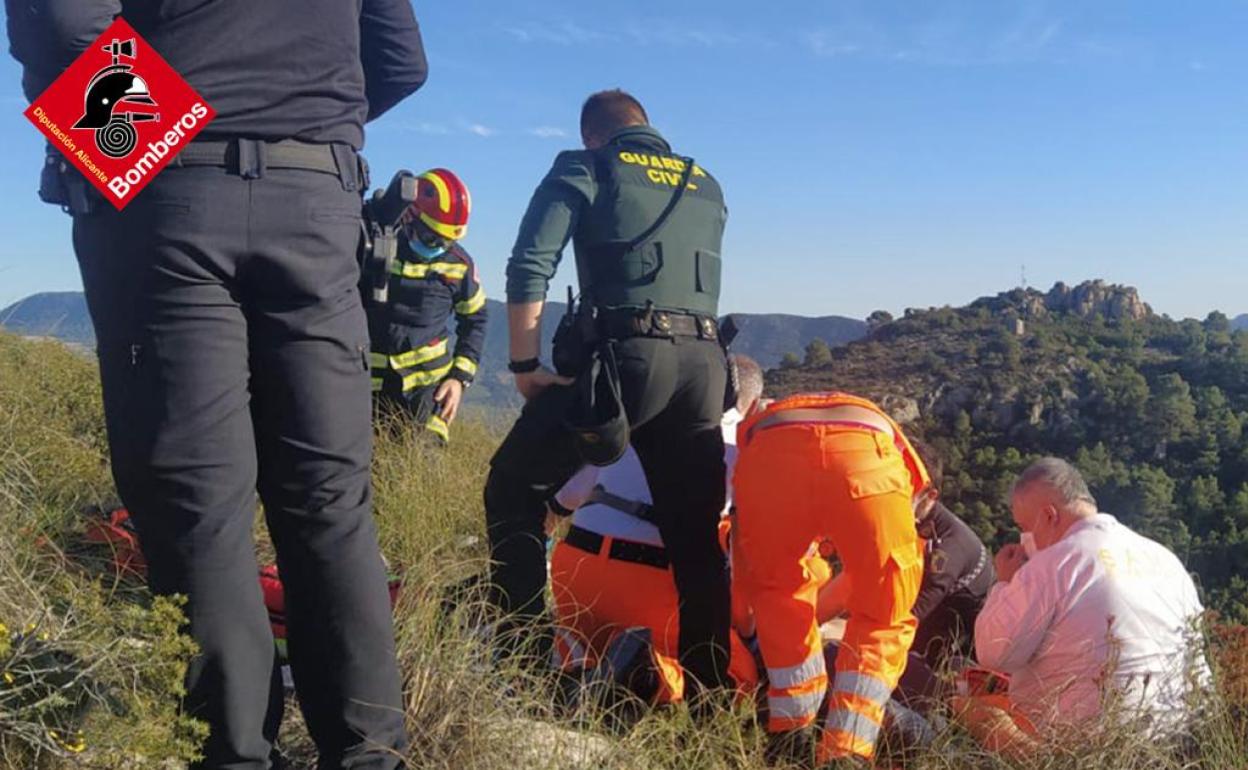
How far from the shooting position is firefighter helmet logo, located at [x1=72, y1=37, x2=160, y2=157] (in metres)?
1.52

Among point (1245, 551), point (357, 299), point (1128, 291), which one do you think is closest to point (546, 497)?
point (357, 299)

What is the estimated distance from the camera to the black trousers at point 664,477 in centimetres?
274

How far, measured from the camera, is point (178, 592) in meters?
1.53

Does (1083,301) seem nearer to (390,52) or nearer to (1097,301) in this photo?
(1097,301)

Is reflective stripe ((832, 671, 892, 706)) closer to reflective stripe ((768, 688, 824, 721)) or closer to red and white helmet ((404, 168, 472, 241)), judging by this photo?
reflective stripe ((768, 688, 824, 721))

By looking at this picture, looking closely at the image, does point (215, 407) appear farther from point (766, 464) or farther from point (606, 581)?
point (606, 581)

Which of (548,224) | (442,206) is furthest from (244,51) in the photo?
(442,206)

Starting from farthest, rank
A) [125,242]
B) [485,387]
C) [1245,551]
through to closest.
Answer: [1245,551] < [485,387] < [125,242]

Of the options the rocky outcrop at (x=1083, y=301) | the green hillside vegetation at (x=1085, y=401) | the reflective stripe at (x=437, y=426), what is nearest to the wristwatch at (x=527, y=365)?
the reflective stripe at (x=437, y=426)

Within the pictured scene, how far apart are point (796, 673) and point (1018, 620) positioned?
0.75m

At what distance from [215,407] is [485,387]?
5.90 m

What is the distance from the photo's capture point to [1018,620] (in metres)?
2.88

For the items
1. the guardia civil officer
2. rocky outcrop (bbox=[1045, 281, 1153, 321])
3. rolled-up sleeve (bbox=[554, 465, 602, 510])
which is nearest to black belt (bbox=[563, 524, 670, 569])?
the guardia civil officer

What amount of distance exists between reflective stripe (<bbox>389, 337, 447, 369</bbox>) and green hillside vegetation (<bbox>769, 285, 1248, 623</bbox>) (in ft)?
42.3
